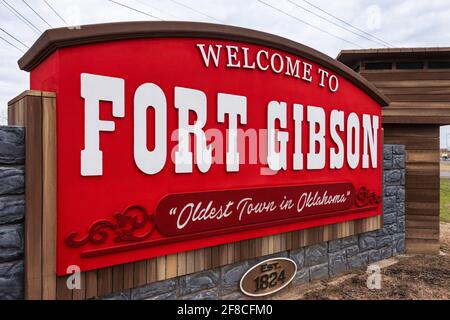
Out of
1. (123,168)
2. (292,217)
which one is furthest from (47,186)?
(292,217)

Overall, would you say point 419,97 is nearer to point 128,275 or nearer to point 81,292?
point 128,275

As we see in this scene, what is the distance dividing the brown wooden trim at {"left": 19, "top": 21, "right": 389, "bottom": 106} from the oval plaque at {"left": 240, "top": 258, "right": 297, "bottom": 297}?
3212 mm

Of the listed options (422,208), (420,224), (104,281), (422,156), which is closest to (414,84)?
(422,156)

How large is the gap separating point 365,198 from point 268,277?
2.65m

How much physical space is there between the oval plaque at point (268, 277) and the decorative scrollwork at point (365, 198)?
6.14 feet

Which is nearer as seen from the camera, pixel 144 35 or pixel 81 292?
pixel 81 292

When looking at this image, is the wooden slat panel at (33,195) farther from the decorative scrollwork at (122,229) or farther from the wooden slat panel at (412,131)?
the wooden slat panel at (412,131)

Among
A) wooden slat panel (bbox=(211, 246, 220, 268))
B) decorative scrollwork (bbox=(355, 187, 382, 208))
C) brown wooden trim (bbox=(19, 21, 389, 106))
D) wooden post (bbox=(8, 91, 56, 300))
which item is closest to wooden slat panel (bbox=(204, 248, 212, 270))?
wooden slat panel (bbox=(211, 246, 220, 268))

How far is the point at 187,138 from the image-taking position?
164 inches

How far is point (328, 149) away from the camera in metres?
5.78

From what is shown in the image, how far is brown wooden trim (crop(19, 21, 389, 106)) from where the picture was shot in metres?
3.37

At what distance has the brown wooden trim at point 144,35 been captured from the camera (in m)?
3.37

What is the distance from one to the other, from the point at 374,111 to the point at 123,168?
5.17m

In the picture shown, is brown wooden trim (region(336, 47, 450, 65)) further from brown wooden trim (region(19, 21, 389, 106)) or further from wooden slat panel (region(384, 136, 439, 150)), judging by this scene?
brown wooden trim (region(19, 21, 389, 106))
